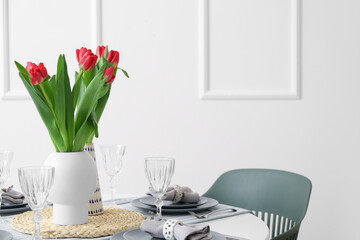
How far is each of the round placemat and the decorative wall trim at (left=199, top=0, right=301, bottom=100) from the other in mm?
1541

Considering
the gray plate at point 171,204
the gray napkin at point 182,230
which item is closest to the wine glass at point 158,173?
the gray napkin at point 182,230

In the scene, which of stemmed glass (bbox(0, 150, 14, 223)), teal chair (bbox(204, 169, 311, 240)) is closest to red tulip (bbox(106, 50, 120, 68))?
stemmed glass (bbox(0, 150, 14, 223))

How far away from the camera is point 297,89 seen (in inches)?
116

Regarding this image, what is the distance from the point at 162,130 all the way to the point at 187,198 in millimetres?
1413

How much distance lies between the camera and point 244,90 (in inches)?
118

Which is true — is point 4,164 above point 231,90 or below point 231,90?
below

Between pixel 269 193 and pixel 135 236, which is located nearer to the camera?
pixel 135 236

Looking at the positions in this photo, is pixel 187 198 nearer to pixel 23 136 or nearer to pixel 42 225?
pixel 42 225

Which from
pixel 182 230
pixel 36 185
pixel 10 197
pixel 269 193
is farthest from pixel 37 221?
pixel 269 193

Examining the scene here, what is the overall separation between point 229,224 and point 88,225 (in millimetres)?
419

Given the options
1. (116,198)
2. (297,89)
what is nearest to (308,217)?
(297,89)

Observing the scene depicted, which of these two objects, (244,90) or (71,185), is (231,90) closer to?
(244,90)

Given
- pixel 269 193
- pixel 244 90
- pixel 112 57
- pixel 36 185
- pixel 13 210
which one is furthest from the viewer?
pixel 244 90

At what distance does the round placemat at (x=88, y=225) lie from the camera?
1.33 meters
